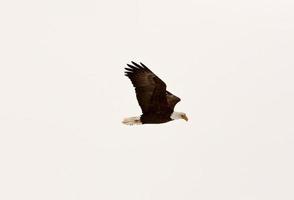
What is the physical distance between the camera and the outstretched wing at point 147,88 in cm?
7169

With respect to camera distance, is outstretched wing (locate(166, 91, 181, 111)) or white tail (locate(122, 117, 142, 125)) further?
outstretched wing (locate(166, 91, 181, 111))

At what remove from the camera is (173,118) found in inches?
2852

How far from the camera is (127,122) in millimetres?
72312

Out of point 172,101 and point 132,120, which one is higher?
point 172,101

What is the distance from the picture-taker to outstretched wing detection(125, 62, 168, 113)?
71.7m

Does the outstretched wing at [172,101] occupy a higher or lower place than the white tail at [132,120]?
higher

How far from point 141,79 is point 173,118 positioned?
1540 mm

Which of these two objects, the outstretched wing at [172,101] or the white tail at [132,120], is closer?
the white tail at [132,120]

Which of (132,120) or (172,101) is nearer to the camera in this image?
(132,120)

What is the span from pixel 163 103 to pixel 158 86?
0.70 m

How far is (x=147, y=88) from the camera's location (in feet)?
236

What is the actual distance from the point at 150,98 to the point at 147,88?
316 millimetres

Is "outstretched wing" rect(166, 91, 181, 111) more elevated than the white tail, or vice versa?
"outstretched wing" rect(166, 91, 181, 111)

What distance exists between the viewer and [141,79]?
71.8 meters
